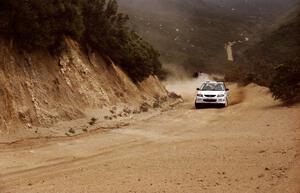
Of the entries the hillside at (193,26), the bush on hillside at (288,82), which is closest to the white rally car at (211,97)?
the bush on hillside at (288,82)

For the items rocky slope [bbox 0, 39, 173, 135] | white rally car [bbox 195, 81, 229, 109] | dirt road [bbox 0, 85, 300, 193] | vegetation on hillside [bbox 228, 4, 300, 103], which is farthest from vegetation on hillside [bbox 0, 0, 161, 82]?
vegetation on hillside [bbox 228, 4, 300, 103]

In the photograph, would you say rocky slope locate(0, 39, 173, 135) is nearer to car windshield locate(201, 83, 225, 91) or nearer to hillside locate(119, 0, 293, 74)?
car windshield locate(201, 83, 225, 91)

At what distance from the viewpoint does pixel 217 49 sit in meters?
104

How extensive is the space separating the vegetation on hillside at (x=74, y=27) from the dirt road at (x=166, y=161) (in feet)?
15.8

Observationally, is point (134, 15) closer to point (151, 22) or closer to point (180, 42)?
point (151, 22)

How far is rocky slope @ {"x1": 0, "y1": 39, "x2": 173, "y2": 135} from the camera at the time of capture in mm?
17859

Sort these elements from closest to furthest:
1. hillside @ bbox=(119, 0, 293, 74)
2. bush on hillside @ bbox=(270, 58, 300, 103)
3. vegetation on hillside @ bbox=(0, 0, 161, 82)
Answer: vegetation on hillside @ bbox=(0, 0, 161, 82)
bush on hillside @ bbox=(270, 58, 300, 103)
hillside @ bbox=(119, 0, 293, 74)

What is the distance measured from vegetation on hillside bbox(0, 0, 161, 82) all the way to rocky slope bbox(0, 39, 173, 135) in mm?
603

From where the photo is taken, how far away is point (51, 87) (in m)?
20.0

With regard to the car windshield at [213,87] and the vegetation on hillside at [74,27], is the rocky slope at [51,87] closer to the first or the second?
the vegetation on hillside at [74,27]

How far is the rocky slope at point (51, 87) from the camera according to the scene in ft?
58.6

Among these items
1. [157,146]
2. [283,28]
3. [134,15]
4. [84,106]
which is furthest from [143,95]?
[134,15]

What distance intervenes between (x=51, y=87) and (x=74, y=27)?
12.4ft

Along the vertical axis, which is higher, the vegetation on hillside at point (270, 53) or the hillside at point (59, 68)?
the vegetation on hillside at point (270, 53)
